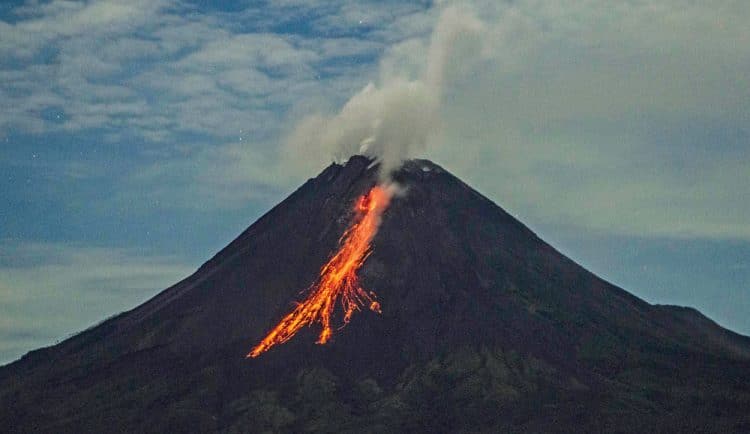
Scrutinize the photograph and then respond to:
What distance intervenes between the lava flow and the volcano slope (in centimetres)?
106

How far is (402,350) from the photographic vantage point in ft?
504

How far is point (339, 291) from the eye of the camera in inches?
6309

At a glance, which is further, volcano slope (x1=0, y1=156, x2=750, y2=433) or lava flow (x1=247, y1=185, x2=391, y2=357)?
lava flow (x1=247, y1=185, x2=391, y2=357)

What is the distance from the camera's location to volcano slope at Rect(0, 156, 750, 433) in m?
144

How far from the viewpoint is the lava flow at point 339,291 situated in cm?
15662

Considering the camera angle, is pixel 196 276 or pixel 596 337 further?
pixel 196 276

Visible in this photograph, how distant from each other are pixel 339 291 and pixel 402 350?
35.7 ft

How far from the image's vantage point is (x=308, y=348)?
154 m

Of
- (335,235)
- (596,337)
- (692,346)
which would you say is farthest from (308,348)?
(692,346)

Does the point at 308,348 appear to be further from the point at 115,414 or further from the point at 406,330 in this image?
the point at 115,414

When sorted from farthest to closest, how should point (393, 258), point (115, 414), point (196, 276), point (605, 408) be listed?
point (196, 276)
point (393, 258)
point (115, 414)
point (605, 408)

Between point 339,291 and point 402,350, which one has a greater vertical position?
point 339,291

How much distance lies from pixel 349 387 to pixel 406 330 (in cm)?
1044

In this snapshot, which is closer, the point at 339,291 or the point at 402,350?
the point at 402,350
